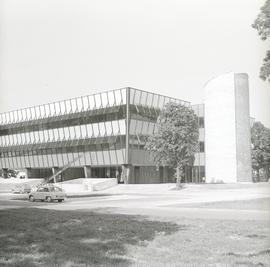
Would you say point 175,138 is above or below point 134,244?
above

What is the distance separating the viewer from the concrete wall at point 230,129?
61.1 metres

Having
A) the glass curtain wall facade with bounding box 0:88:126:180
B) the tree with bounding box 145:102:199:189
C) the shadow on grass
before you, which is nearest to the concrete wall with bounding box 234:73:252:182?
the tree with bounding box 145:102:199:189

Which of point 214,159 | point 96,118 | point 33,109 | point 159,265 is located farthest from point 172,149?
point 159,265

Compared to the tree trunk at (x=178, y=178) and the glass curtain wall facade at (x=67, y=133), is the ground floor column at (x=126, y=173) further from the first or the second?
the tree trunk at (x=178, y=178)

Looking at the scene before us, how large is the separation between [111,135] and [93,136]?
426 centimetres

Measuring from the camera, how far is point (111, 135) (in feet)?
217

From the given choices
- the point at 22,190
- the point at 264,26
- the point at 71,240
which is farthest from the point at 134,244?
the point at 22,190

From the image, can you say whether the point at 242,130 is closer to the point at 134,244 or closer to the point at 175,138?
the point at 175,138

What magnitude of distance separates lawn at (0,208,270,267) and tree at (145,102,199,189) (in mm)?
37894

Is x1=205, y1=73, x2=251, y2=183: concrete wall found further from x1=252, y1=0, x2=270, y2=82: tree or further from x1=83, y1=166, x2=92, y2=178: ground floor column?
x1=252, y1=0, x2=270, y2=82: tree

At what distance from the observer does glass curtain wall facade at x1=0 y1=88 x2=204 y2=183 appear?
65.5 meters

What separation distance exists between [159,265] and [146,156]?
5975 centimetres

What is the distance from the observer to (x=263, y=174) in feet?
278

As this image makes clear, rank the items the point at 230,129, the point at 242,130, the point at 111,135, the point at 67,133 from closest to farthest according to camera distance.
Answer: the point at 242,130 → the point at 230,129 → the point at 111,135 → the point at 67,133
